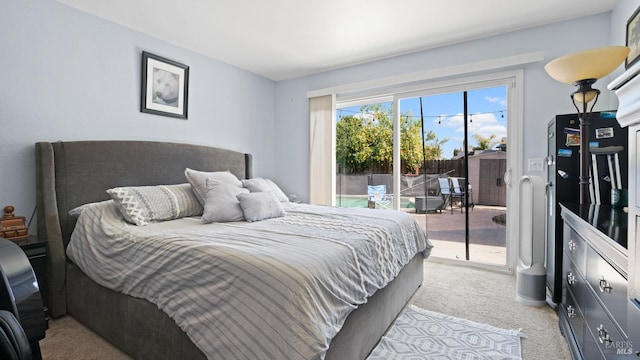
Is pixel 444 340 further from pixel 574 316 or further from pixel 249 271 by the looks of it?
pixel 249 271

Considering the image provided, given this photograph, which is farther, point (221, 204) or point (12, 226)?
point (221, 204)

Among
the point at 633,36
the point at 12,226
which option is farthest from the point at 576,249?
the point at 12,226

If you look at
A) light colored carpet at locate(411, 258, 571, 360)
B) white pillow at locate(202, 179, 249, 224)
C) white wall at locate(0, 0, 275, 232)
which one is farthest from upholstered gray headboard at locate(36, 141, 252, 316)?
light colored carpet at locate(411, 258, 571, 360)

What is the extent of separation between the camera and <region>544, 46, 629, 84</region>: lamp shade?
6.11 ft

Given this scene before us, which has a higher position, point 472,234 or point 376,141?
point 376,141

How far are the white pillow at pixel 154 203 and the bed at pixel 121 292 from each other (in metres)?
0.32

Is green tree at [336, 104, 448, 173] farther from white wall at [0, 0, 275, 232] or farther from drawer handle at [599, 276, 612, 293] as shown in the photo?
drawer handle at [599, 276, 612, 293]

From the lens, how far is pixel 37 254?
208cm

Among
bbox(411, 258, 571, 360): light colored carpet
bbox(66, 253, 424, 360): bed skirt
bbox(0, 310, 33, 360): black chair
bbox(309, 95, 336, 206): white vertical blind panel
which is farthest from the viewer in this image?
bbox(309, 95, 336, 206): white vertical blind panel

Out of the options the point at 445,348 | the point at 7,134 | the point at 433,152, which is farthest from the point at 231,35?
the point at 445,348

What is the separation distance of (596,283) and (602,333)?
7.8 inches

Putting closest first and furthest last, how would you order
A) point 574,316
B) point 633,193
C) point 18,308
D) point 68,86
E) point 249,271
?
1. point 633,193
2. point 18,308
3. point 249,271
4. point 574,316
5. point 68,86

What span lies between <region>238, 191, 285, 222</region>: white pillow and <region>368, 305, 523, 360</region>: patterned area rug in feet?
4.02

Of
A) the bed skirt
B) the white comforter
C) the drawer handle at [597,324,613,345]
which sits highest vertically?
the white comforter
